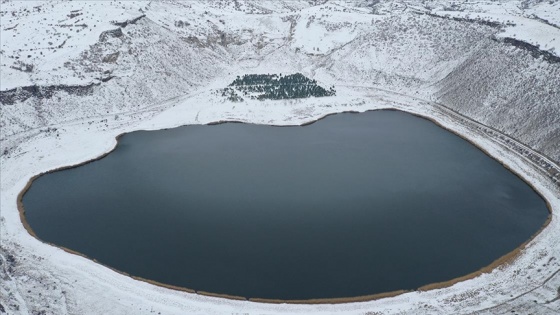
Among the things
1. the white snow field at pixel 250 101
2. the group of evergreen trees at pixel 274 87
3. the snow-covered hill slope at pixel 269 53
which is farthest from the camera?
the group of evergreen trees at pixel 274 87

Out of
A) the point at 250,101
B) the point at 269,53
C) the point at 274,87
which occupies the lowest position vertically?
the point at 250,101

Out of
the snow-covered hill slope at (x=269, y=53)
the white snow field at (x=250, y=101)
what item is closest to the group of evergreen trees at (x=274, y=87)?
the white snow field at (x=250, y=101)

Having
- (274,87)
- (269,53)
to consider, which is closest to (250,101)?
(274,87)

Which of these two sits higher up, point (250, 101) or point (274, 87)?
point (274, 87)

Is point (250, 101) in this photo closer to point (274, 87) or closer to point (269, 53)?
point (274, 87)

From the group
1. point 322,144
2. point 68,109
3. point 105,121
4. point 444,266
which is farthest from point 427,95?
point 68,109

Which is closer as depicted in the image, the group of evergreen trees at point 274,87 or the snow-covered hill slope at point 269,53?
the snow-covered hill slope at point 269,53

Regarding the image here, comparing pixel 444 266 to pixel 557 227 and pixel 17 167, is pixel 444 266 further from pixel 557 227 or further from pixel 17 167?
pixel 17 167

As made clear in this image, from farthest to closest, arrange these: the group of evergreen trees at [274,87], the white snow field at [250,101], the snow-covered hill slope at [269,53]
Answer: the group of evergreen trees at [274,87]
the snow-covered hill slope at [269,53]
the white snow field at [250,101]

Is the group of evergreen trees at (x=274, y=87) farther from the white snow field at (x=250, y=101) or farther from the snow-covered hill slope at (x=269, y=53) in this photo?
the snow-covered hill slope at (x=269, y=53)
